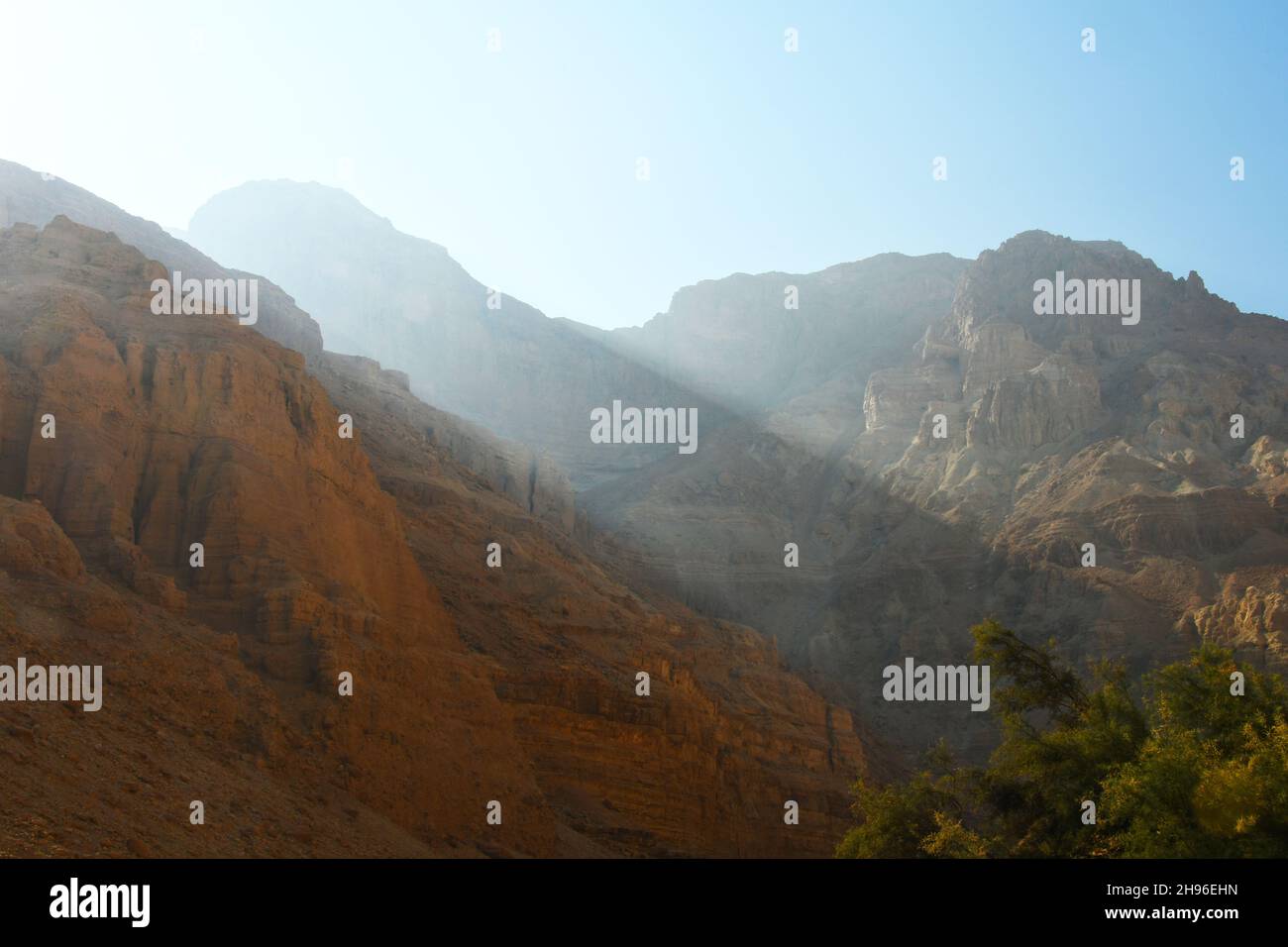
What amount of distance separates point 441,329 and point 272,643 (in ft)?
473

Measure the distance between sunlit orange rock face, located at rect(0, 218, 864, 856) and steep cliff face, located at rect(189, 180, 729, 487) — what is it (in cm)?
9998

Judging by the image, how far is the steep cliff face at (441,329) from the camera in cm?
15650

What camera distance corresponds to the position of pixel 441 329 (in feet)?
552

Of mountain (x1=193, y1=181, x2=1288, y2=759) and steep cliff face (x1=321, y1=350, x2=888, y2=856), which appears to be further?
mountain (x1=193, y1=181, x2=1288, y2=759)

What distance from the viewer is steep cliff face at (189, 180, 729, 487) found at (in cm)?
15650

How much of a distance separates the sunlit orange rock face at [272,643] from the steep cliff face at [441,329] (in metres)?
100.0
